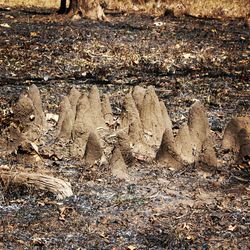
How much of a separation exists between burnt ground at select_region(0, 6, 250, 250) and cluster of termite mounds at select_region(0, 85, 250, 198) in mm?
141

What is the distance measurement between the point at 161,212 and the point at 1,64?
5533 millimetres

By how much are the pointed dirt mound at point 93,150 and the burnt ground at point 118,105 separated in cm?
11

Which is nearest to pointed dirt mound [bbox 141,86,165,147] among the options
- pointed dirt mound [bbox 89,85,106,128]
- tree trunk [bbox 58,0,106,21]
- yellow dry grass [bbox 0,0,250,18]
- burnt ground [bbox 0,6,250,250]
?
pointed dirt mound [bbox 89,85,106,128]

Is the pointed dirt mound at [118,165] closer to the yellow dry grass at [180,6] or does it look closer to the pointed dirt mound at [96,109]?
the pointed dirt mound at [96,109]

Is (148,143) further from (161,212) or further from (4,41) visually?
(4,41)

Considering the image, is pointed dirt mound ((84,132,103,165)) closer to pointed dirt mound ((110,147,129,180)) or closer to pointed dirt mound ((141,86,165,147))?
pointed dirt mound ((110,147,129,180))

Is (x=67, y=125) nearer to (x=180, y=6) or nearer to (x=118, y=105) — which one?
(x=118, y=105)

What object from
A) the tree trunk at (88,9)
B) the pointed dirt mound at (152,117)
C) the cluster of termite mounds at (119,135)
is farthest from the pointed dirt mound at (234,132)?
the tree trunk at (88,9)

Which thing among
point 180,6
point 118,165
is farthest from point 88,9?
point 118,165

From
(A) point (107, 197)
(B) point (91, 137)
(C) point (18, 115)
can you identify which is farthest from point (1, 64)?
(A) point (107, 197)

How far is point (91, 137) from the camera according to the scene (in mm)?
5570

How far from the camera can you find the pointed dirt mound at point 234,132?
6.05 m

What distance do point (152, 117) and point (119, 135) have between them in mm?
692

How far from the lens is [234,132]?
20.0 ft
